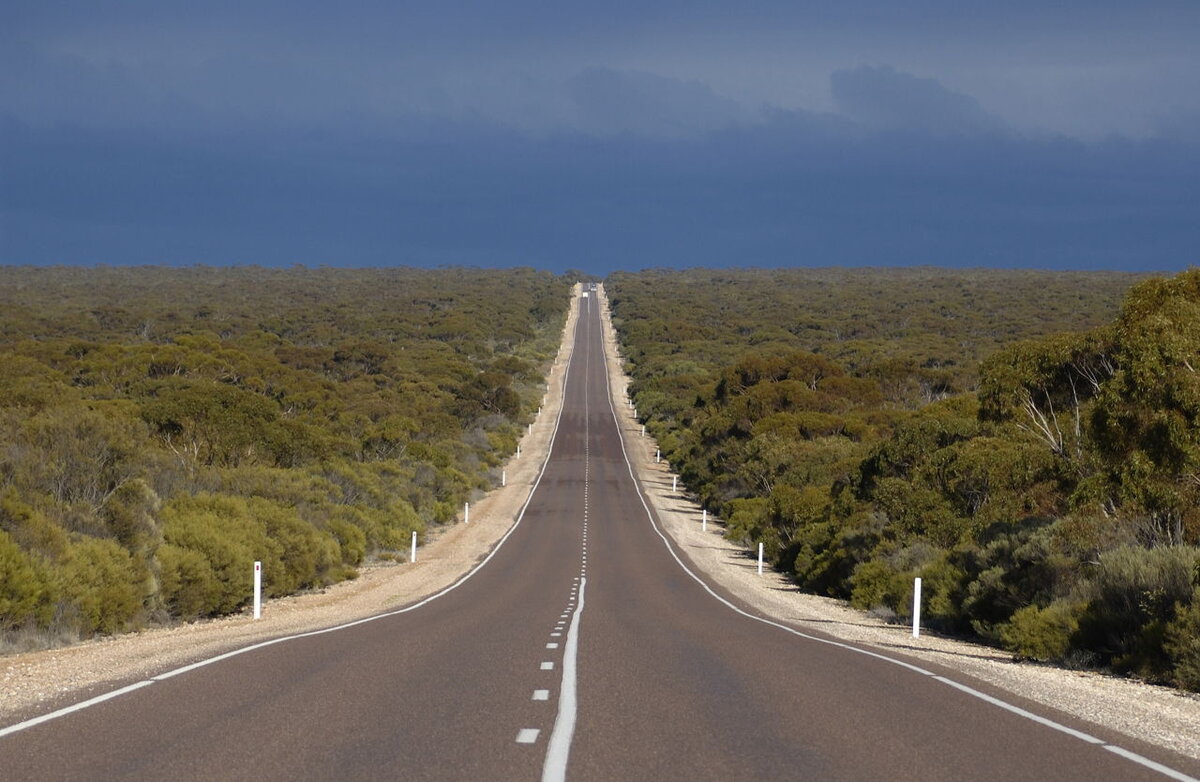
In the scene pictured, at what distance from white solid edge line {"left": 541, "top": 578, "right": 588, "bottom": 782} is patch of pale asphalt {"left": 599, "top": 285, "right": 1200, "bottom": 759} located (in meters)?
4.24

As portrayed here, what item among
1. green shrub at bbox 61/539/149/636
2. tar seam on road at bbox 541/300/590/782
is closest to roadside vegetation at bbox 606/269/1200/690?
tar seam on road at bbox 541/300/590/782

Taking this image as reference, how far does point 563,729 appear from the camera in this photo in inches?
310

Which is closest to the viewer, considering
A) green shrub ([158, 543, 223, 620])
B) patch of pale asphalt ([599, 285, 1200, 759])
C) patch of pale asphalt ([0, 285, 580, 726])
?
patch of pale asphalt ([599, 285, 1200, 759])

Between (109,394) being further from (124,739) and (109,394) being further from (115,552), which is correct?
(124,739)

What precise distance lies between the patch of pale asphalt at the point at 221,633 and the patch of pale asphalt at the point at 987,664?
8262 mm

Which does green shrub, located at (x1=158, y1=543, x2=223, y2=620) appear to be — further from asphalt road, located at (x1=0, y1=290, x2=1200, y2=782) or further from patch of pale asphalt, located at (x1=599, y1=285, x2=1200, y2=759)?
patch of pale asphalt, located at (x1=599, y1=285, x2=1200, y2=759)

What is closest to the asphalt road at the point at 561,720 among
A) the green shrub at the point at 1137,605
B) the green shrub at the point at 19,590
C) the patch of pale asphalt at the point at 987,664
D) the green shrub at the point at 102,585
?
the patch of pale asphalt at the point at 987,664

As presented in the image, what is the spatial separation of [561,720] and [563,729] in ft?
1.19

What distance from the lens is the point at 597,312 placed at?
616 ft

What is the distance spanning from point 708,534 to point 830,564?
17.9m

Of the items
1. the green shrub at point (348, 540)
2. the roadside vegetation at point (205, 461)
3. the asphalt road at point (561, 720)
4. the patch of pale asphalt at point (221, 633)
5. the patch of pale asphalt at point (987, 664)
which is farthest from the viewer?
the green shrub at point (348, 540)

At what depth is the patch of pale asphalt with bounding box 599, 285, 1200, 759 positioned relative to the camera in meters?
9.10

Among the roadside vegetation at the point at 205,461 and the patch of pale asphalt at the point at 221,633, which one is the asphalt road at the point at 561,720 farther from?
the roadside vegetation at the point at 205,461

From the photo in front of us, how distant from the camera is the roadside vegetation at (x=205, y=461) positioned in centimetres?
1666
